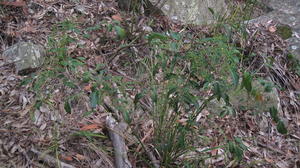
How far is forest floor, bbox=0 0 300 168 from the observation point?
1977 millimetres

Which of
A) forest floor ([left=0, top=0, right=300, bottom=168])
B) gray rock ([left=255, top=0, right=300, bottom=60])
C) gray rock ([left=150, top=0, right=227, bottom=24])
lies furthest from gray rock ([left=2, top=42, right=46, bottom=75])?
gray rock ([left=255, top=0, right=300, bottom=60])

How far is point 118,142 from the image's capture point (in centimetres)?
220

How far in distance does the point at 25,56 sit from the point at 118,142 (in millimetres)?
1015

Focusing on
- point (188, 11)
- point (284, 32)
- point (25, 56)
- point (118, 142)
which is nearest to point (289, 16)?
point (284, 32)

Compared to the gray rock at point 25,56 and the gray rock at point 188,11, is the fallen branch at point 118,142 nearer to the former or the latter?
the gray rock at point 25,56

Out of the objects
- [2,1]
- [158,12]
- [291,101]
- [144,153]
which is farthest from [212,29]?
[2,1]

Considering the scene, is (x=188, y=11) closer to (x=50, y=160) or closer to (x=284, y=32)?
(x=284, y=32)

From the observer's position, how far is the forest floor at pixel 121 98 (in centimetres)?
198

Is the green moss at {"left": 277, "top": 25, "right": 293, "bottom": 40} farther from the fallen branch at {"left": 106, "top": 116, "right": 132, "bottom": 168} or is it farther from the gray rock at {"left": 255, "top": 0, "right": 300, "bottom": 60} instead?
the fallen branch at {"left": 106, "top": 116, "right": 132, "bottom": 168}

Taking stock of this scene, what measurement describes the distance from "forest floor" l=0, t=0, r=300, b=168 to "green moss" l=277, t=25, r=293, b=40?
235 millimetres

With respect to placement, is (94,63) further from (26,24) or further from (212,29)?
(212,29)

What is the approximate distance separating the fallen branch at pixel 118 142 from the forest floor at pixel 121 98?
40 millimetres

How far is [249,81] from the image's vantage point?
1.52 metres

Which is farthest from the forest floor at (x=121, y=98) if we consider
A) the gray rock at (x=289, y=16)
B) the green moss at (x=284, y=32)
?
the green moss at (x=284, y=32)
